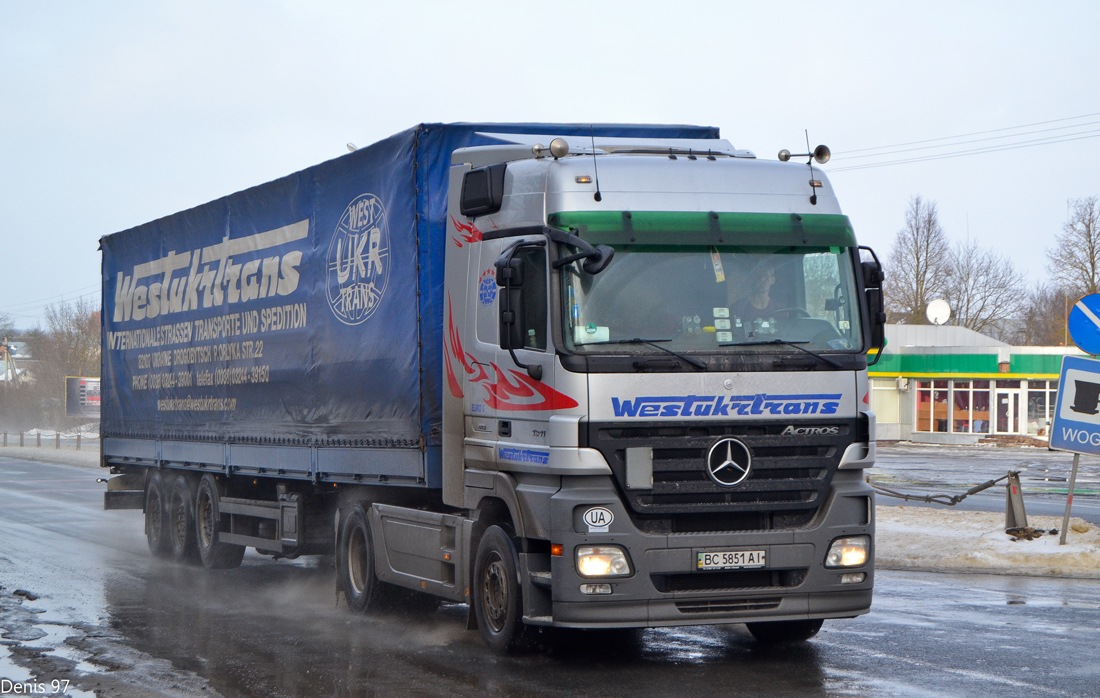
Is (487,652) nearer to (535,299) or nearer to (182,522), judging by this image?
(535,299)

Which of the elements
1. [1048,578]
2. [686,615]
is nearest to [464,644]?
[686,615]

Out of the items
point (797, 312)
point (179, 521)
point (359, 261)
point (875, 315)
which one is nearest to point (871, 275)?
point (875, 315)

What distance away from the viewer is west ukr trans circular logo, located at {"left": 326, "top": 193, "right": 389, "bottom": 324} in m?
10.3

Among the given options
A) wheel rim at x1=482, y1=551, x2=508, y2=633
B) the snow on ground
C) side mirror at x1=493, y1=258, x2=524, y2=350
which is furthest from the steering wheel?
the snow on ground

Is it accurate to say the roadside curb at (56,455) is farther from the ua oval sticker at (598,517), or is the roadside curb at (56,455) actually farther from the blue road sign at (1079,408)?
the ua oval sticker at (598,517)

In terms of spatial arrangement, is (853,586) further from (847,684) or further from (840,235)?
(840,235)

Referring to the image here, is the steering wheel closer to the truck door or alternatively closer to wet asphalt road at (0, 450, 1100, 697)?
the truck door

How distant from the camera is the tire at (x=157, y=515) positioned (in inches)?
619

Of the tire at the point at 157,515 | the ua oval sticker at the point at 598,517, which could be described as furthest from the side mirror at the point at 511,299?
the tire at the point at 157,515

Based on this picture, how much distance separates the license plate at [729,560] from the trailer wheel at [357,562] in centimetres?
369

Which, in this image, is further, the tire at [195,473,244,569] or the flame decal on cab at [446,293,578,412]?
the tire at [195,473,244,569]

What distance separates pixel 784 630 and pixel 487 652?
2105 mm

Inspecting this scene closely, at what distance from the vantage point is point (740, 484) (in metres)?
7.74

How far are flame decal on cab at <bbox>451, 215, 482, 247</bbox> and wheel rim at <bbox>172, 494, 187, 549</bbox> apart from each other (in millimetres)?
7533
